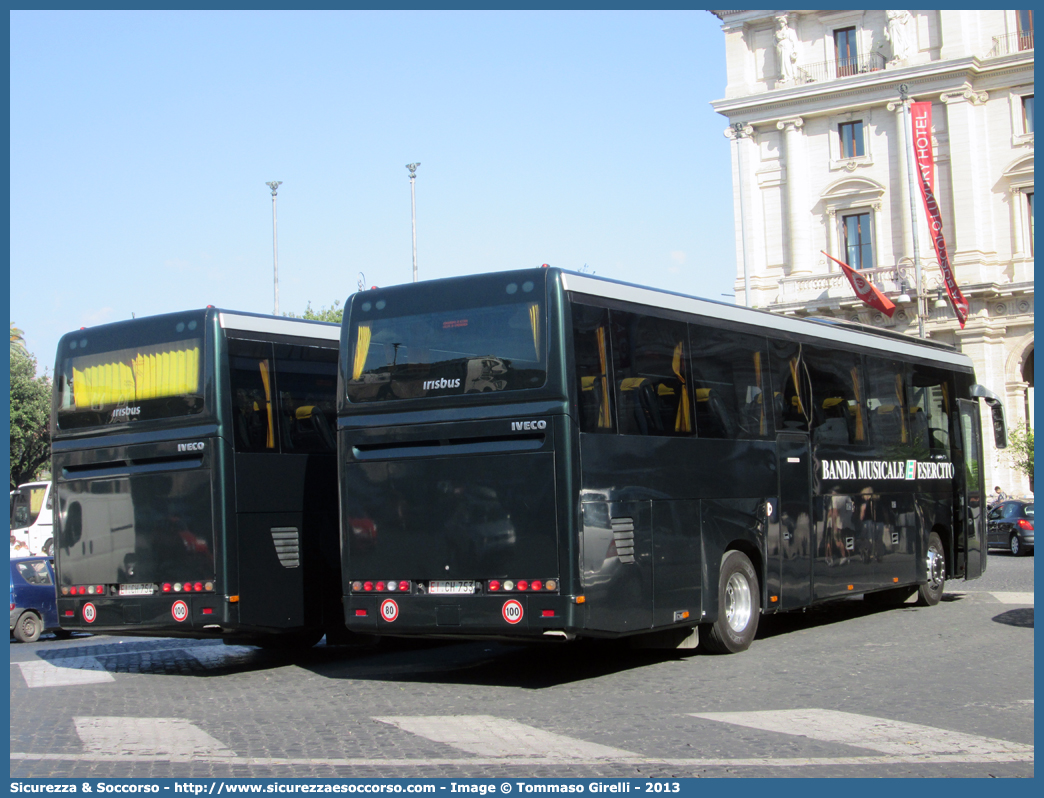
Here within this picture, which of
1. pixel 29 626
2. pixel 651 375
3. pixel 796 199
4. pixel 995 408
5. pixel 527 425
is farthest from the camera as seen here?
pixel 796 199

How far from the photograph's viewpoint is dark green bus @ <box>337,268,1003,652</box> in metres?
10.7

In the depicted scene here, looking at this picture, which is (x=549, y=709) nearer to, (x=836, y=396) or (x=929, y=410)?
(x=836, y=396)

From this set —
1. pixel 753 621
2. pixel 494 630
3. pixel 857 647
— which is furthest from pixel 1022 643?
pixel 494 630

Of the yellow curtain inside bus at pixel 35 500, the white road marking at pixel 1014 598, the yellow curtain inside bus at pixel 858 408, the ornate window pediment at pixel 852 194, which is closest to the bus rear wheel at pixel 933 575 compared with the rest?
the white road marking at pixel 1014 598

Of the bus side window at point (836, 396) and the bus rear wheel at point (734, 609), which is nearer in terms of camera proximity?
the bus rear wheel at point (734, 609)

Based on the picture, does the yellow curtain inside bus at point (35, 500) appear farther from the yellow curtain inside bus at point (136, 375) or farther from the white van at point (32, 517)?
the yellow curtain inside bus at point (136, 375)

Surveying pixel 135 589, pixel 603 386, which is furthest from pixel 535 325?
pixel 135 589

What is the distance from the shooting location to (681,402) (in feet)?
39.7

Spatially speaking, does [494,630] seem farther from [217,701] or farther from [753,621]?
[753,621]

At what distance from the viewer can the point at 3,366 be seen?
838cm

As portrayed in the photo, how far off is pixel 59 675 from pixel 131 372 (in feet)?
10.8

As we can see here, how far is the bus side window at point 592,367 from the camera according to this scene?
35.2ft

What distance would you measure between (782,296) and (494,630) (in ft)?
143

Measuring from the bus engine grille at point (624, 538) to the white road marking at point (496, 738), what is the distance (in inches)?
86.2
